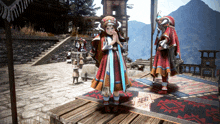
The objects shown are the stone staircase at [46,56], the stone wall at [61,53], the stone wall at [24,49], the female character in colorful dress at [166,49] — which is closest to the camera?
the female character in colorful dress at [166,49]

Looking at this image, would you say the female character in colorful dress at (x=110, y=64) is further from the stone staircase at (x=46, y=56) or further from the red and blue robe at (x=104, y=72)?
the stone staircase at (x=46, y=56)

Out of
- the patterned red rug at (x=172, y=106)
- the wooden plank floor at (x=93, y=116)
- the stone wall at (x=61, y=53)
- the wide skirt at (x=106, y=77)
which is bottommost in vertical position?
the wooden plank floor at (x=93, y=116)

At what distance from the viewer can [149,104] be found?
2.44m

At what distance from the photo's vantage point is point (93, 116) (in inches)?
80.5

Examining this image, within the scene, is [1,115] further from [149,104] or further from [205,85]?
[205,85]

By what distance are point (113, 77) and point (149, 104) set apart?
33.8 inches

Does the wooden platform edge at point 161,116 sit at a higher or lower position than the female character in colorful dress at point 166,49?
lower

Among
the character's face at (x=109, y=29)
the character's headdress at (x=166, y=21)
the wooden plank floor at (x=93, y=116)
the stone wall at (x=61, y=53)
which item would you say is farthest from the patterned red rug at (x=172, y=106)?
the stone wall at (x=61, y=53)

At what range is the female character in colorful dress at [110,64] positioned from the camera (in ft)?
7.07

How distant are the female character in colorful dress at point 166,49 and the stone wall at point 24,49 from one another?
26.1 feet

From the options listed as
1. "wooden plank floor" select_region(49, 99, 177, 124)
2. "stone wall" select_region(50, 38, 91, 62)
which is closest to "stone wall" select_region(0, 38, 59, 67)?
"stone wall" select_region(50, 38, 91, 62)

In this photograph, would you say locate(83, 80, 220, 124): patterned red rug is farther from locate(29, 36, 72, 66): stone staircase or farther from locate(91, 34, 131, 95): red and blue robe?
locate(29, 36, 72, 66): stone staircase

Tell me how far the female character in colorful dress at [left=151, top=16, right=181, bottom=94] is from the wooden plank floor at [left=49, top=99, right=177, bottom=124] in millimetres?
1205

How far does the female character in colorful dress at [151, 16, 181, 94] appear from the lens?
290 centimetres
